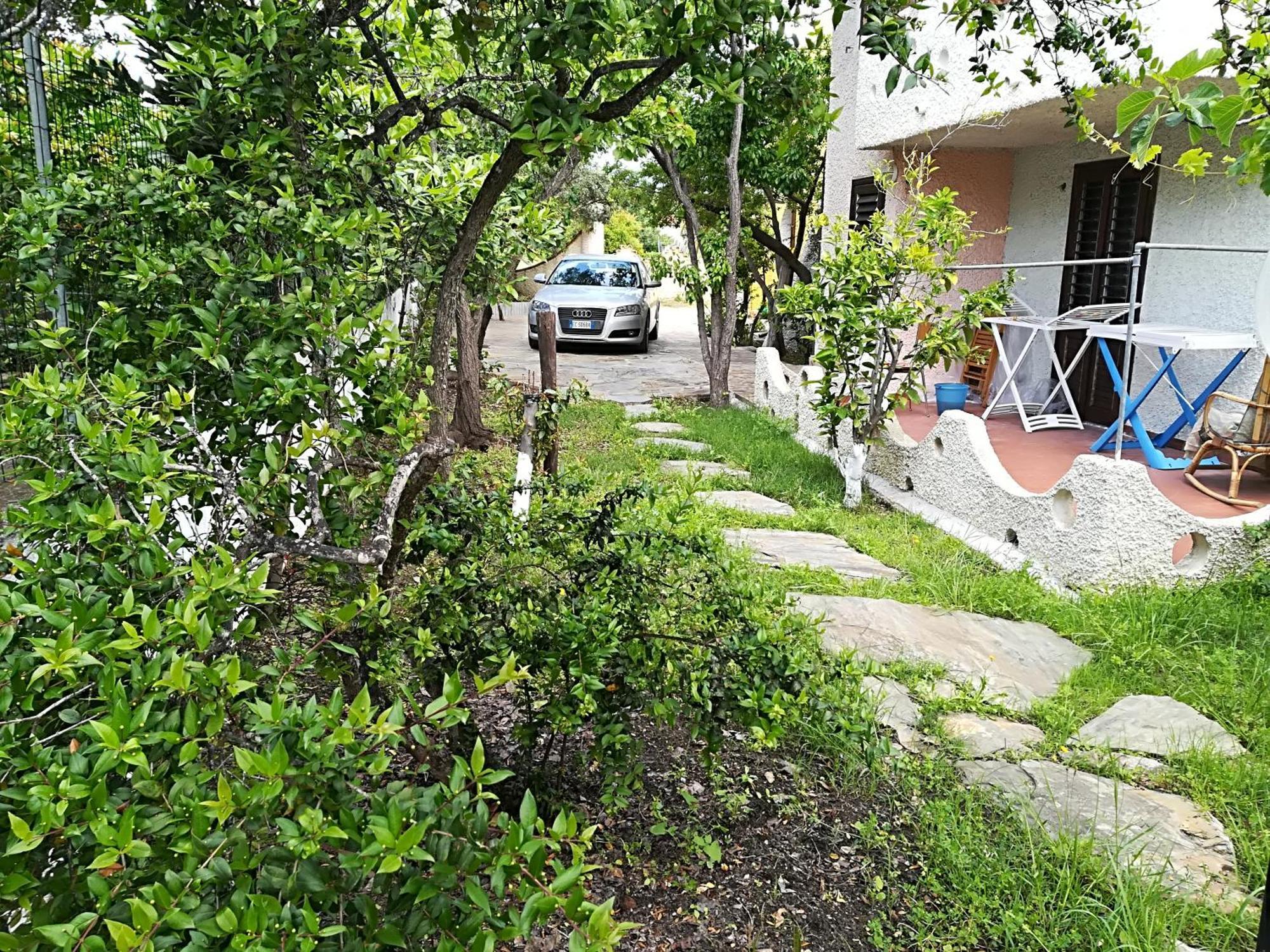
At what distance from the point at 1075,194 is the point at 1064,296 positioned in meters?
0.91

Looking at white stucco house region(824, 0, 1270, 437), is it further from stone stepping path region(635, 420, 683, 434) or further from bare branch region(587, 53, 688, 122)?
bare branch region(587, 53, 688, 122)

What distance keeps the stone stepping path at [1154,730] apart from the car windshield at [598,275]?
50.6ft

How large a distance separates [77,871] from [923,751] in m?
2.93

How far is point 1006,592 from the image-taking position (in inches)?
205

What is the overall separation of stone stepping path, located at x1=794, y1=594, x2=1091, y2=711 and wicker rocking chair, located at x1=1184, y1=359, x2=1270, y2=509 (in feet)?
5.21

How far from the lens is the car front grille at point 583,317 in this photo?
1775 cm

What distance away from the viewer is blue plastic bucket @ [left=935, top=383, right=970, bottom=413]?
8.66 metres

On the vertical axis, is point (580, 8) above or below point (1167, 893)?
above

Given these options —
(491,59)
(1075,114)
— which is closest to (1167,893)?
(1075,114)

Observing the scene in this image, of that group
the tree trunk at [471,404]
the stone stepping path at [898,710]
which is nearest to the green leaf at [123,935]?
the stone stepping path at [898,710]

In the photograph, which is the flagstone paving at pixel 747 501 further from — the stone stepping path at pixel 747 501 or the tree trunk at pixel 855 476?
the tree trunk at pixel 855 476

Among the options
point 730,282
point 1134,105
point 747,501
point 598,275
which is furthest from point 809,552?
point 598,275

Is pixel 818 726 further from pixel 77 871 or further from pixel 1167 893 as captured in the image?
pixel 77 871

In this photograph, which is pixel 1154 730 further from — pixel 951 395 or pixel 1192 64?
pixel 951 395
